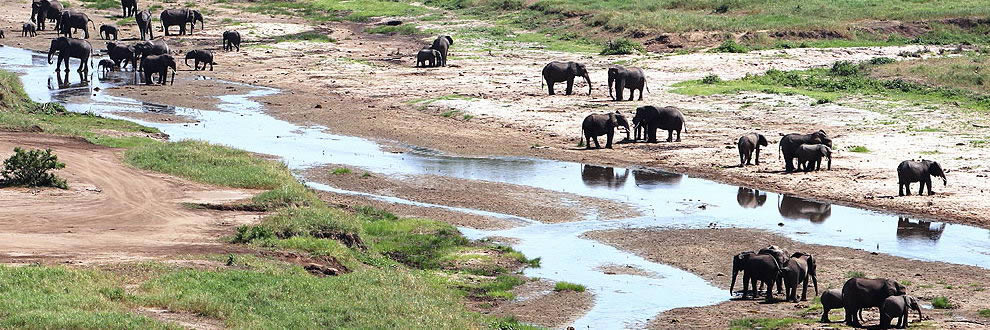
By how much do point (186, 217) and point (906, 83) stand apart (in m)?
29.0

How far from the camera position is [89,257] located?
71.7 feet

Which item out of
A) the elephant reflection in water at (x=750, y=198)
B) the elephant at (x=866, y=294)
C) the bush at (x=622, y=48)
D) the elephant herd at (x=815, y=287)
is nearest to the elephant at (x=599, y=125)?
the elephant reflection in water at (x=750, y=198)

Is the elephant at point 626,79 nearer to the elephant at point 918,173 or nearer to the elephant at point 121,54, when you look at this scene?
the elephant at point 918,173

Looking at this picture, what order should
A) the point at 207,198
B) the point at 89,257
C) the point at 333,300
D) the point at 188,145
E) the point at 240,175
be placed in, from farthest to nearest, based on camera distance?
the point at 188,145 < the point at 240,175 < the point at 207,198 < the point at 89,257 < the point at 333,300

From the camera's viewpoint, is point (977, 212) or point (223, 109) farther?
point (223, 109)

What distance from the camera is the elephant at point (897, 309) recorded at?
1956cm

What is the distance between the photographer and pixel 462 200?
31469mm

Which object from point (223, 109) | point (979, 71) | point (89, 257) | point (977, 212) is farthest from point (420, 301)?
point (979, 71)

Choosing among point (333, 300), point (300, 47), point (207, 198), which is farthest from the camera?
point (300, 47)

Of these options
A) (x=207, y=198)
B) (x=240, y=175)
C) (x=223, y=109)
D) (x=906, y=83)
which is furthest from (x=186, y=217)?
(x=906, y=83)

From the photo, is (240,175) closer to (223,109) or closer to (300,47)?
(223,109)

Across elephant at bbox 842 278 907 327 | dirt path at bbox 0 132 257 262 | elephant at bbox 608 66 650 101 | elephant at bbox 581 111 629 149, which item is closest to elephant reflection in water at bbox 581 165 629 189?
elephant at bbox 581 111 629 149

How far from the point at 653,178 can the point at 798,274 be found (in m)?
12.7

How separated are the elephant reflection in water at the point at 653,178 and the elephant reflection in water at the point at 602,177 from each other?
0.33 metres
